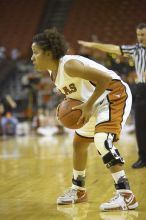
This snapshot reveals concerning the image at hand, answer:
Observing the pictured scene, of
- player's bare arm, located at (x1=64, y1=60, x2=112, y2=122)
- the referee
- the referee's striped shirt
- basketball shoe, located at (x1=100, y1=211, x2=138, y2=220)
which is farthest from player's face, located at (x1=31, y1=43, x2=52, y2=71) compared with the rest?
the referee's striped shirt

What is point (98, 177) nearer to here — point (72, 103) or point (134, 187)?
point (134, 187)

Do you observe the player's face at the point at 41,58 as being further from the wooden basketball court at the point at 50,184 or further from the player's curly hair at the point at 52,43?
the wooden basketball court at the point at 50,184

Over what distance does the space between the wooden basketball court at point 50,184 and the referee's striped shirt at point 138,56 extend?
107cm

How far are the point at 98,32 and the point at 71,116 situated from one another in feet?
37.1

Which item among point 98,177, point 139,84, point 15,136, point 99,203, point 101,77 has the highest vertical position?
point 101,77

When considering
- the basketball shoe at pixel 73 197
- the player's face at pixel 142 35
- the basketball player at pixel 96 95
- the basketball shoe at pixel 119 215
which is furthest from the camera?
the player's face at pixel 142 35

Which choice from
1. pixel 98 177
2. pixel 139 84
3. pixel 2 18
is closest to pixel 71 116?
pixel 98 177

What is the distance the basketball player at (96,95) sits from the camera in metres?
3.19

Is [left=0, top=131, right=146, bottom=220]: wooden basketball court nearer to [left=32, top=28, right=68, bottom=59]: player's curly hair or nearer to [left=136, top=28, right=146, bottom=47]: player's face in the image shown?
[left=32, top=28, right=68, bottom=59]: player's curly hair

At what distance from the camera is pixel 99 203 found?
3533 millimetres

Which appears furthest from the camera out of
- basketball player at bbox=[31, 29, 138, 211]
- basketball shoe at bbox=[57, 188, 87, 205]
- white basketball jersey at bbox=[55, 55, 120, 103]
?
basketball shoe at bbox=[57, 188, 87, 205]

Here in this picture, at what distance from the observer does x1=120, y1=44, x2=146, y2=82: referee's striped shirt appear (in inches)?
210

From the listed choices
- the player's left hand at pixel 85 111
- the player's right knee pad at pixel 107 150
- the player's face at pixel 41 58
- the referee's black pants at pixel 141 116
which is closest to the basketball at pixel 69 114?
the player's left hand at pixel 85 111

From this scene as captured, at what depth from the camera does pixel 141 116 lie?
5500mm
